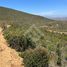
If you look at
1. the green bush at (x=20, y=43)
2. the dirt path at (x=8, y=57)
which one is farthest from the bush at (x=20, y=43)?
the dirt path at (x=8, y=57)

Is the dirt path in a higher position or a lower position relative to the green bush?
lower

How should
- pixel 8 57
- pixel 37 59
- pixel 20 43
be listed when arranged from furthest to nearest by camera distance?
1. pixel 20 43
2. pixel 8 57
3. pixel 37 59

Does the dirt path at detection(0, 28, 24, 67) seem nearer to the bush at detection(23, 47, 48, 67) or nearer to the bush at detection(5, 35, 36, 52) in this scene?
the bush at detection(5, 35, 36, 52)

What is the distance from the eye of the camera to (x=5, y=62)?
10.1 m

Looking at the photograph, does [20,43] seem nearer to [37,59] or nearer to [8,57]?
[8,57]

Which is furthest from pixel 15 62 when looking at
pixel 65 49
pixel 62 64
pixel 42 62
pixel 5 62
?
pixel 65 49

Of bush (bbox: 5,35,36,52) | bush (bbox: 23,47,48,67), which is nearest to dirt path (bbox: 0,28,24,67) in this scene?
bush (bbox: 5,35,36,52)

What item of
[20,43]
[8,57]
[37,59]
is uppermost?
[20,43]

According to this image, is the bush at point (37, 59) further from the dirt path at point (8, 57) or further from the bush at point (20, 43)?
the bush at point (20, 43)

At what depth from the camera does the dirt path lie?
1010 centimetres

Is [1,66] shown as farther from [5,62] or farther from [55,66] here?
[55,66]

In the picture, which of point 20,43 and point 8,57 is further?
point 20,43

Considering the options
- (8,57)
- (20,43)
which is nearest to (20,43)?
(20,43)

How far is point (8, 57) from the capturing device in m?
10.8
